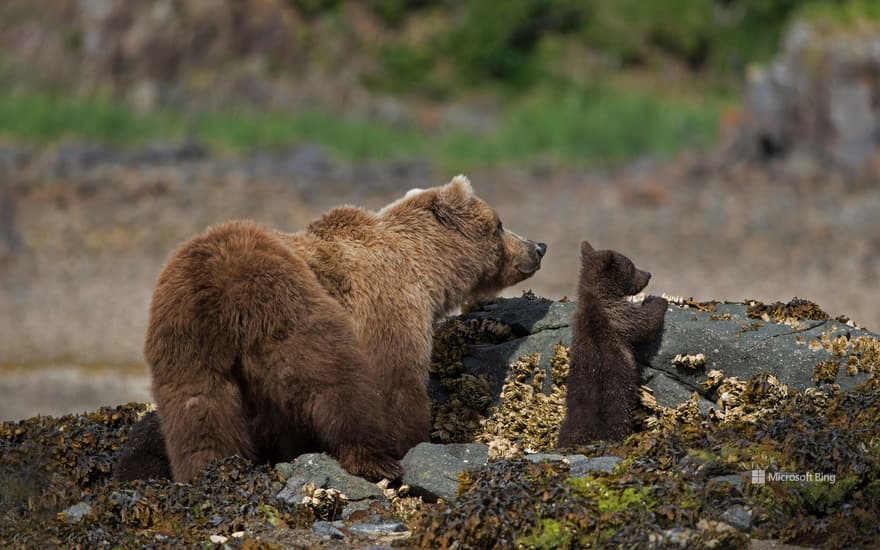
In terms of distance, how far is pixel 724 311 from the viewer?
320 inches

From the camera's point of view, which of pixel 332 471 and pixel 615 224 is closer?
pixel 332 471

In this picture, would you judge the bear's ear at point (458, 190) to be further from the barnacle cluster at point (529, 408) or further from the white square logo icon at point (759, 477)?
the white square logo icon at point (759, 477)

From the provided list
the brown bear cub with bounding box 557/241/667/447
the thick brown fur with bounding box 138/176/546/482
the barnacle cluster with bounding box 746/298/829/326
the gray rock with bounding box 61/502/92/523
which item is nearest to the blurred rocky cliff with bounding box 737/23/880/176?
the barnacle cluster with bounding box 746/298/829/326

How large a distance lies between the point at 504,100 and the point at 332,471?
86.0ft

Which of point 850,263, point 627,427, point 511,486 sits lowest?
point 511,486

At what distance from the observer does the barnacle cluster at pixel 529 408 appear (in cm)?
770

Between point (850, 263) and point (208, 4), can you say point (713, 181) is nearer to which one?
point (850, 263)

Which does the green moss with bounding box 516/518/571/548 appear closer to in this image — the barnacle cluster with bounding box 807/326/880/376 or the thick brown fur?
the thick brown fur

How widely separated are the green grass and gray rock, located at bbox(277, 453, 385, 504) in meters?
19.0

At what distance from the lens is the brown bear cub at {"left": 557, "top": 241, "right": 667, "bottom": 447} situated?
7.23 meters

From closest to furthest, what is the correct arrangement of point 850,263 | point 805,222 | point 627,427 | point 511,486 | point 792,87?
point 511,486, point 627,427, point 850,263, point 805,222, point 792,87

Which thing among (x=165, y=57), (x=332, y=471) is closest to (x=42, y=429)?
(x=332, y=471)

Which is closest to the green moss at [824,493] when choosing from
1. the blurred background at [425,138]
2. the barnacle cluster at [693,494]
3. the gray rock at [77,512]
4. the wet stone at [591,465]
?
the barnacle cluster at [693,494]

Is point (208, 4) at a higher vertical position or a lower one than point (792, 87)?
higher
